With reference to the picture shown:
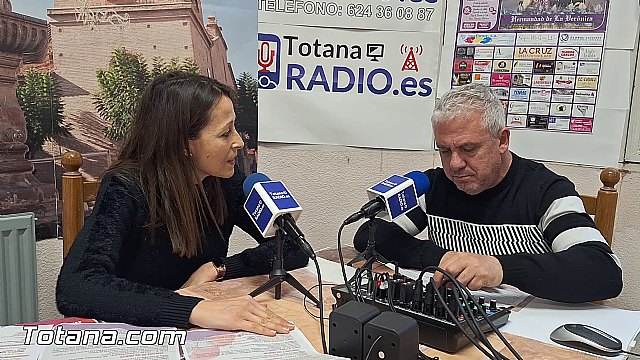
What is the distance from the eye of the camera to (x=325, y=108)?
2156mm

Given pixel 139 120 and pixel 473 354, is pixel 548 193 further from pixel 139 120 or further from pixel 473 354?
pixel 139 120

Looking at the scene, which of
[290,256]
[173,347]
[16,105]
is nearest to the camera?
[173,347]

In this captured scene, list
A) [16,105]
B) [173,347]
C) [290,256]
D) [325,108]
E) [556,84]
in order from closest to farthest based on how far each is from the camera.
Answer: [173,347] < [290,256] < [16,105] < [556,84] < [325,108]

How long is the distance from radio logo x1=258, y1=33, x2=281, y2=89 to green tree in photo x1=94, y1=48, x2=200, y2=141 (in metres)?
0.39

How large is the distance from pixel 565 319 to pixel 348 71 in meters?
1.31

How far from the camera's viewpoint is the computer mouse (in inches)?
38.1

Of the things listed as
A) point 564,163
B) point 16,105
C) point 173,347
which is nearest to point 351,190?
point 564,163

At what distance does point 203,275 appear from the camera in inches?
54.0

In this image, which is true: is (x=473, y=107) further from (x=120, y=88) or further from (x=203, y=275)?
(x=120, y=88)

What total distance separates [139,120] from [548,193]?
114cm

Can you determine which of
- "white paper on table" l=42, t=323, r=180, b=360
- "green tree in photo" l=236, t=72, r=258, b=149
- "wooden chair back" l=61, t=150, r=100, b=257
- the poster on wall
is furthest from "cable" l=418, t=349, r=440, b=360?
"green tree in photo" l=236, t=72, r=258, b=149

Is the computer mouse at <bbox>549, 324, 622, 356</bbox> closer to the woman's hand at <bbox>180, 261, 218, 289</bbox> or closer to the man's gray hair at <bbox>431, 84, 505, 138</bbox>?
the man's gray hair at <bbox>431, 84, 505, 138</bbox>

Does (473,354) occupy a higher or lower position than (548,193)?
lower
